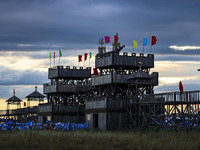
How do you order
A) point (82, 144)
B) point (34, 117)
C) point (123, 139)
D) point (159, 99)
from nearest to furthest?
point (82, 144), point (123, 139), point (159, 99), point (34, 117)

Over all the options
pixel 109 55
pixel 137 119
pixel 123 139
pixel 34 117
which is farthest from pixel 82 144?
pixel 34 117

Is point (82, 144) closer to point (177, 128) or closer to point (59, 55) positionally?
point (177, 128)

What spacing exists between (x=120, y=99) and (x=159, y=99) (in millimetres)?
9715

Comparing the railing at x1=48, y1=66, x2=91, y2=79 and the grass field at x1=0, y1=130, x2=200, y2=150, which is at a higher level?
the railing at x1=48, y1=66, x2=91, y2=79

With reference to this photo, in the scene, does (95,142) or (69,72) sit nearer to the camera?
(95,142)

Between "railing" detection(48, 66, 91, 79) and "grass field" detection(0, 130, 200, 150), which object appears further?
"railing" detection(48, 66, 91, 79)

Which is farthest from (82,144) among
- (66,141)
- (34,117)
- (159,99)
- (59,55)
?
(34,117)

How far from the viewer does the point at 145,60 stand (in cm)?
6303

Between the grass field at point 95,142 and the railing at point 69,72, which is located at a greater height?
the railing at point 69,72

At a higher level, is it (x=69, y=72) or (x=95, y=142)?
(x=69, y=72)

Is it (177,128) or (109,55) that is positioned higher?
(109,55)

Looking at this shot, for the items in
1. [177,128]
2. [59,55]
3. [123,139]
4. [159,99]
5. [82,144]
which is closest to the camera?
[82,144]

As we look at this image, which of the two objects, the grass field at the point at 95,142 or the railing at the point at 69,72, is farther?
the railing at the point at 69,72

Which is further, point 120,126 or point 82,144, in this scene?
point 120,126
